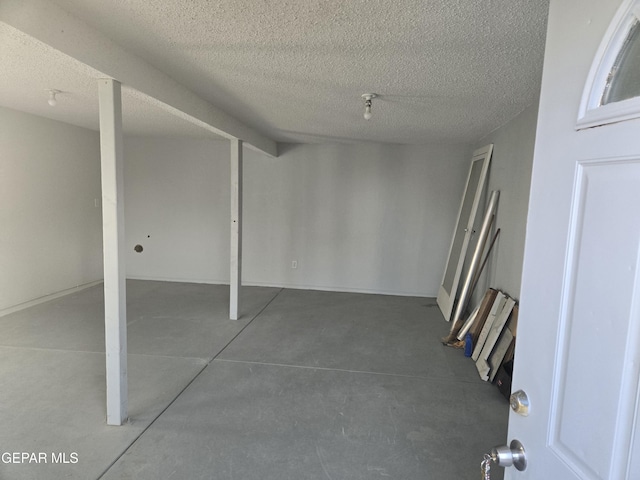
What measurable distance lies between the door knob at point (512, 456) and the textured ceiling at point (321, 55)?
5.03 feet

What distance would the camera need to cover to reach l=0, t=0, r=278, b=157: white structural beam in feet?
4.96

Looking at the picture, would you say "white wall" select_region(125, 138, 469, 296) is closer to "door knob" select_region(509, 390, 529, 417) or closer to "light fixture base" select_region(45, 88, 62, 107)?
"light fixture base" select_region(45, 88, 62, 107)

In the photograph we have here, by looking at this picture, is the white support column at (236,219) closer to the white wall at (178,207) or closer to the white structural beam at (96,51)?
the white structural beam at (96,51)

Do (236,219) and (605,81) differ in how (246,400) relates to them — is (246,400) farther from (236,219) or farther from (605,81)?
(605,81)

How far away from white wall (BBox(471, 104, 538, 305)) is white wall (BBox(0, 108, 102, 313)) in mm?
5301

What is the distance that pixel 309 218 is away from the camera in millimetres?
5867

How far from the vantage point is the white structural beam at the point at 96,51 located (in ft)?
4.96

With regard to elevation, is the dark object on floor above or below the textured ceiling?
below

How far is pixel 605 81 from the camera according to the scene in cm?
72

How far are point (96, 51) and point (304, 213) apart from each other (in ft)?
13.6

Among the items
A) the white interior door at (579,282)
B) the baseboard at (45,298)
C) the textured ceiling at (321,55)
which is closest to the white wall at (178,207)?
the baseboard at (45,298)

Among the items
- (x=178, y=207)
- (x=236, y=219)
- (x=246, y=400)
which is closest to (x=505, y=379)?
(x=246, y=400)

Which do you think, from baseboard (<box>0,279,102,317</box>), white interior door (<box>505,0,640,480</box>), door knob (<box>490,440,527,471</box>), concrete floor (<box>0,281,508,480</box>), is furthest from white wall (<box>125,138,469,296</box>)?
door knob (<box>490,440,527,471</box>)

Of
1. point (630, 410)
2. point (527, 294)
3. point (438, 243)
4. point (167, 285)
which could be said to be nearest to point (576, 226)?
point (527, 294)
